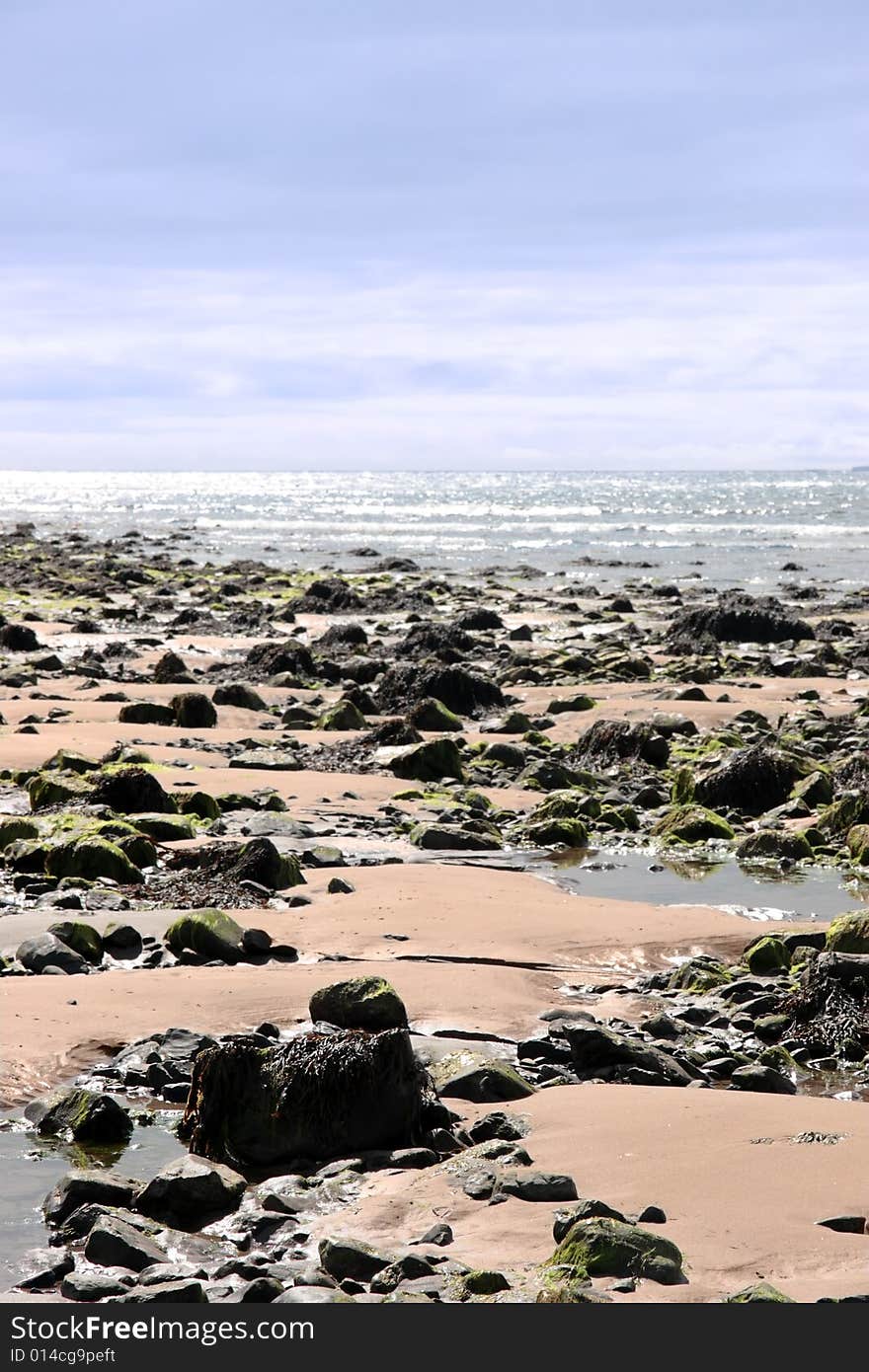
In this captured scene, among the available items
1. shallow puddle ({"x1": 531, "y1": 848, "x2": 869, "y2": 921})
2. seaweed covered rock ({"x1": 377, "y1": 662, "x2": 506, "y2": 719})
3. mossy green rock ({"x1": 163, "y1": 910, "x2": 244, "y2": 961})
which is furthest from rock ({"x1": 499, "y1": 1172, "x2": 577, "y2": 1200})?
seaweed covered rock ({"x1": 377, "y1": 662, "x2": 506, "y2": 719})

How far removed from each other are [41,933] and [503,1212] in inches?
155

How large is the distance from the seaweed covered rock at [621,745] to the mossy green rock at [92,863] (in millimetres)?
6855

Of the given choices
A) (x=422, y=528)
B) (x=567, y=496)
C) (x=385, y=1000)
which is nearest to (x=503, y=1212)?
(x=385, y=1000)

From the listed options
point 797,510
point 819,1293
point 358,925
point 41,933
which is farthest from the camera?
point 797,510

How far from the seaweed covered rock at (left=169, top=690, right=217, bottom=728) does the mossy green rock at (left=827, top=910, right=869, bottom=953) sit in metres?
10.3

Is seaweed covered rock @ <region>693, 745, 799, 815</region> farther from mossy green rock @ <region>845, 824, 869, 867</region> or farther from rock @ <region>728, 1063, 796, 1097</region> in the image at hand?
rock @ <region>728, 1063, 796, 1097</region>

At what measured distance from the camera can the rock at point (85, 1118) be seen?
618 centimetres

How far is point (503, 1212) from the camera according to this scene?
545cm

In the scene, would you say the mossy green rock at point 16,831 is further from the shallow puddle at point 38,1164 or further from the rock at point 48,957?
the shallow puddle at point 38,1164

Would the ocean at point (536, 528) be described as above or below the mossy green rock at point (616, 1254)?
above

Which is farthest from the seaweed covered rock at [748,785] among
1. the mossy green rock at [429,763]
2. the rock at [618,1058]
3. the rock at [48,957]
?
the rock at [48,957]

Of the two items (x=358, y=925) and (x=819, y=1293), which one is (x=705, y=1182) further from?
(x=358, y=925)

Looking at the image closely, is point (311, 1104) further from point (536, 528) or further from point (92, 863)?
point (536, 528)

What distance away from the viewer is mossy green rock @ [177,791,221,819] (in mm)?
12758
